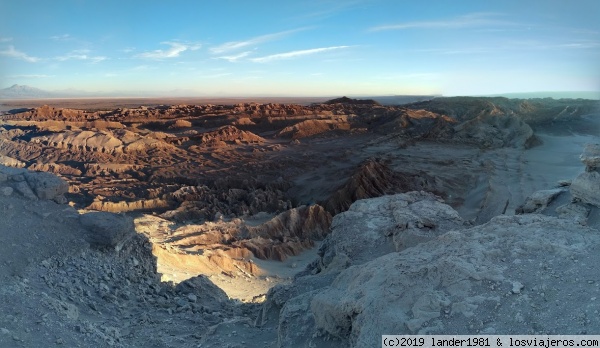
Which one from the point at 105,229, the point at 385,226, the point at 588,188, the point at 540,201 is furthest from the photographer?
the point at 385,226

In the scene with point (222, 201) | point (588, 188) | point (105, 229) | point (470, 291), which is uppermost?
point (588, 188)

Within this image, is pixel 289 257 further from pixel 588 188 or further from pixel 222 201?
pixel 588 188

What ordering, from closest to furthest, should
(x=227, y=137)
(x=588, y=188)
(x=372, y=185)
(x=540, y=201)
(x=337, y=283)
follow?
(x=337, y=283)
(x=588, y=188)
(x=540, y=201)
(x=372, y=185)
(x=227, y=137)

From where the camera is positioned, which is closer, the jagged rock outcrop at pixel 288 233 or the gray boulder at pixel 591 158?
the gray boulder at pixel 591 158

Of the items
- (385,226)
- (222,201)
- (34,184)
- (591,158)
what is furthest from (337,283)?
(222,201)

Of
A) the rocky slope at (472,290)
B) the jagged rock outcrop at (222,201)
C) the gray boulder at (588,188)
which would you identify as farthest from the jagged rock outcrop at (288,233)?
the gray boulder at (588,188)

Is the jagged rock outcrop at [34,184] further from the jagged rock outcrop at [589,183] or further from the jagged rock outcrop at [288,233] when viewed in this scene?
the jagged rock outcrop at [589,183]
